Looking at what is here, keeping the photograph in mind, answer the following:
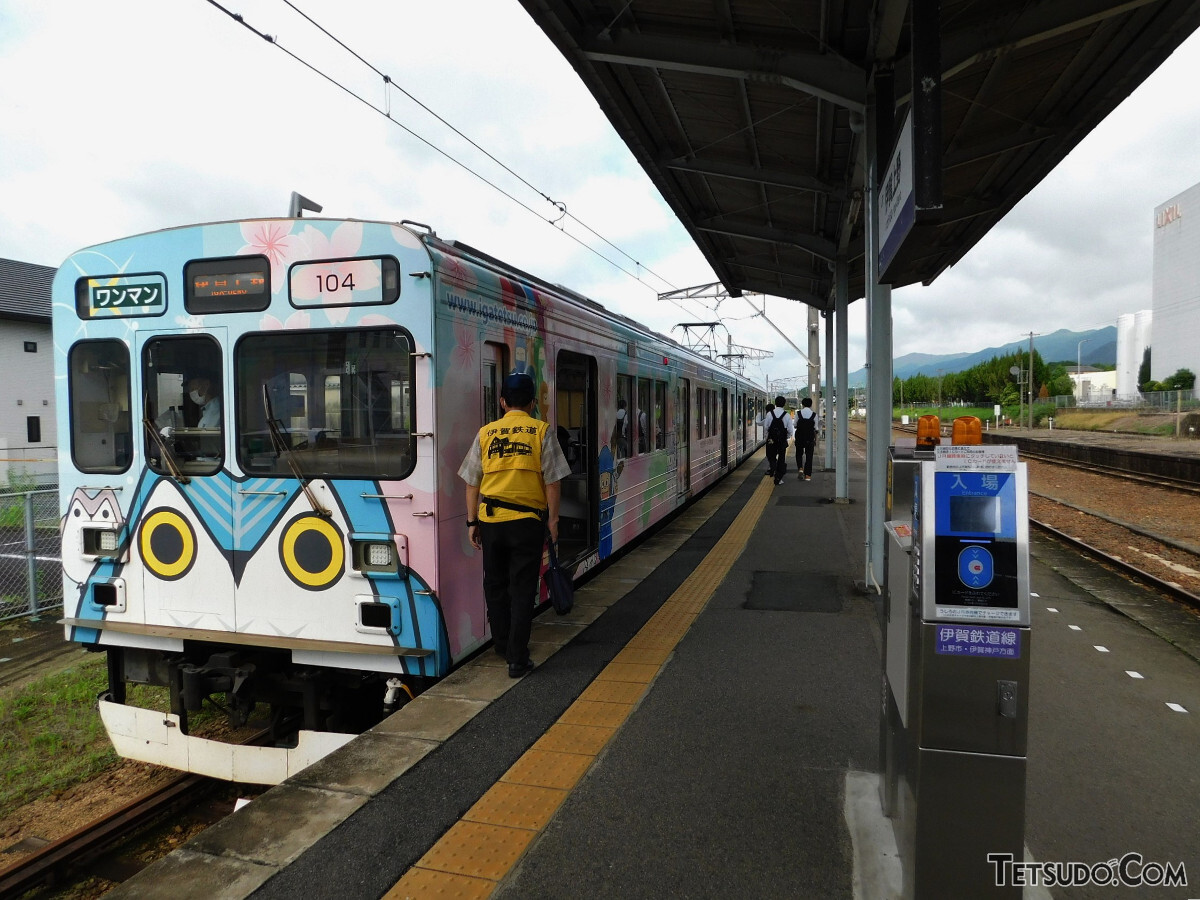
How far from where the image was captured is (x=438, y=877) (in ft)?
8.79

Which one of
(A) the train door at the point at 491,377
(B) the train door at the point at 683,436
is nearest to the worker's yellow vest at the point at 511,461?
(A) the train door at the point at 491,377

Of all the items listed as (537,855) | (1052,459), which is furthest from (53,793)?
(1052,459)

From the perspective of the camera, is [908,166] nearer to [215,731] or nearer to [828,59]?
[828,59]

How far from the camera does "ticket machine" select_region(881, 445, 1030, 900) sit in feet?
7.20

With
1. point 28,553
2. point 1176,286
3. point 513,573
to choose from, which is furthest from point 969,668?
point 1176,286

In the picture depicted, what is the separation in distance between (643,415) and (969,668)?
6.86 metres

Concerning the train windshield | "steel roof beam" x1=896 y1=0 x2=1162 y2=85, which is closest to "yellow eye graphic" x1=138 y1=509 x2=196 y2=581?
the train windshield

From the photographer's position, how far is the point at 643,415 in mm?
8992

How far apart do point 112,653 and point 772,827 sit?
3.89 m

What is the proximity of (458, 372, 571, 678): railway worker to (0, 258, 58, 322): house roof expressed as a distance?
21.7 metres

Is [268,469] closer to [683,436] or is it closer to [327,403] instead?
[327,403]

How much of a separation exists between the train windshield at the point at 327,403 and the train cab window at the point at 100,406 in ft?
2.45

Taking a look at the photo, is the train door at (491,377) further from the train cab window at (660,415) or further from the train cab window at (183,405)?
the train cab window at (660,415)

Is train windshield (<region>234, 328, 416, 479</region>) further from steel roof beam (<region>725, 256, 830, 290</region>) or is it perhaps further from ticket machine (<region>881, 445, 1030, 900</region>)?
steel roof beam (<region>725, 256, 830, 290</region>)
